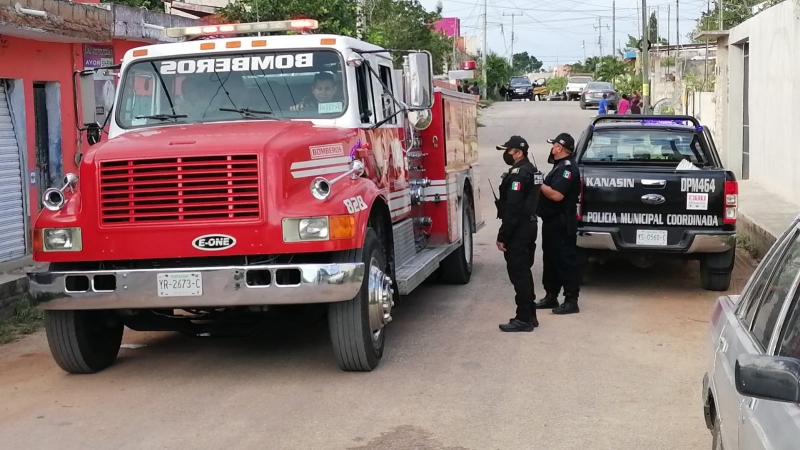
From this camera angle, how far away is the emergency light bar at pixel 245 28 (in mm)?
8297

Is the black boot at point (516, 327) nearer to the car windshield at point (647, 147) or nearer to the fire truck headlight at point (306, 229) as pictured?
the fire truck headlight at point (306, 229)

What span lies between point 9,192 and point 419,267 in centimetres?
560

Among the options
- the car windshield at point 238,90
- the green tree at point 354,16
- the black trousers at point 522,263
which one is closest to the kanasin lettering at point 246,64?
the car windshield at point 238,90

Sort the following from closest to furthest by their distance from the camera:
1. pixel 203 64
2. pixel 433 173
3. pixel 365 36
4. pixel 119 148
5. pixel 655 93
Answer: pixel 119 148, pixel 203 64, pixel 433 173, pixel 365 36, pixel 655 93

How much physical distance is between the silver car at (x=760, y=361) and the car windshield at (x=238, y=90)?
13.2ft

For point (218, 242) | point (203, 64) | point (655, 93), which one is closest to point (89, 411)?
point (218, 242)

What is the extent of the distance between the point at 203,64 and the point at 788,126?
10.9 meters

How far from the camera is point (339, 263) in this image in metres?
6.52

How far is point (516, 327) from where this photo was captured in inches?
331

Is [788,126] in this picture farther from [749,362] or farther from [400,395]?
[749,362]

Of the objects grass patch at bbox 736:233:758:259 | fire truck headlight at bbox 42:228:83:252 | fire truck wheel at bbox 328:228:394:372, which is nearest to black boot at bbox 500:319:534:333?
fire truck wheel at bbox 328:228:394:372

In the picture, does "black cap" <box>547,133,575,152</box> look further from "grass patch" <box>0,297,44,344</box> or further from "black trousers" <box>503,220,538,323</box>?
"grass patch" <box>0,297,44,344</box>

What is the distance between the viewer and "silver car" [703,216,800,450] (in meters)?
2.70

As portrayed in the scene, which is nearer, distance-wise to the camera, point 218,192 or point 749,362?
point 749,362
